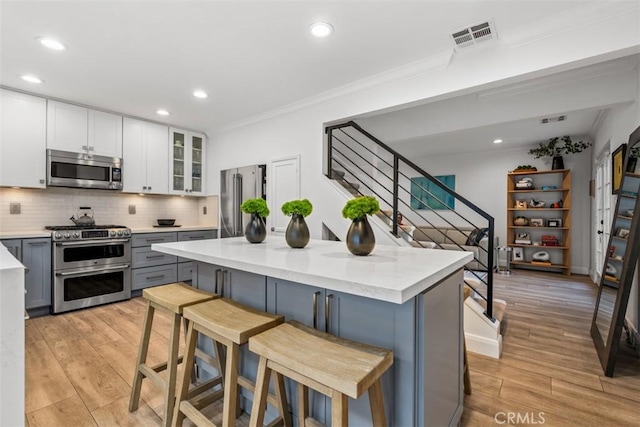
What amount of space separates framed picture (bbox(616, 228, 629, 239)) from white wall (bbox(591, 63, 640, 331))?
11.2 inches

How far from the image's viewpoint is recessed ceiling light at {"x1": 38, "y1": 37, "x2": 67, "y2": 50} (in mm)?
2317

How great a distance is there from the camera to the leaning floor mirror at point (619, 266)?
7.17ft

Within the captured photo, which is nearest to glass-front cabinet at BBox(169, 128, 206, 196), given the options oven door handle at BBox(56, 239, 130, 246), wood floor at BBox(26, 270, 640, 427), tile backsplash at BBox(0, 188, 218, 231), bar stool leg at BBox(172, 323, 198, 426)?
tile backsplash at BBox(0, 188, 218, 231)

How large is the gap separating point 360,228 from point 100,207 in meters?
4.17

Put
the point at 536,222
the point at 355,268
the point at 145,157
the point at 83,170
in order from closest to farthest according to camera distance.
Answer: the point at 355,268
the point at 83,170
the point at 145,157
the point at 536,222

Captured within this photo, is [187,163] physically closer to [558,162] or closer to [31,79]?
[31,79]

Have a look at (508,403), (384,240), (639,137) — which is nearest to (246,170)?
(384,240)

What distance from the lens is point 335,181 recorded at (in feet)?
11.5

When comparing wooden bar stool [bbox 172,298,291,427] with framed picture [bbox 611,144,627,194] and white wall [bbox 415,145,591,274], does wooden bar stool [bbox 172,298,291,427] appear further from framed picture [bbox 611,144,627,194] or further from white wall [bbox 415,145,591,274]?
white wall [bbox 415,145,591,274]

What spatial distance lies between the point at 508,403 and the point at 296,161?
301cm

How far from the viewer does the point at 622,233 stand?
258 centimetres

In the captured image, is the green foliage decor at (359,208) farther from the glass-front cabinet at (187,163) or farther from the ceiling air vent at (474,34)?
the glass-front cabinet at (187,163)

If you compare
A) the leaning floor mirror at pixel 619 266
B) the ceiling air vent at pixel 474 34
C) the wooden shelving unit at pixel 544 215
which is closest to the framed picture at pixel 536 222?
the wooden shelving unit at pixel 544 215

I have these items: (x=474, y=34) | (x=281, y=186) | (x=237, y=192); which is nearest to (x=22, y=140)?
(x=237, y=192)
